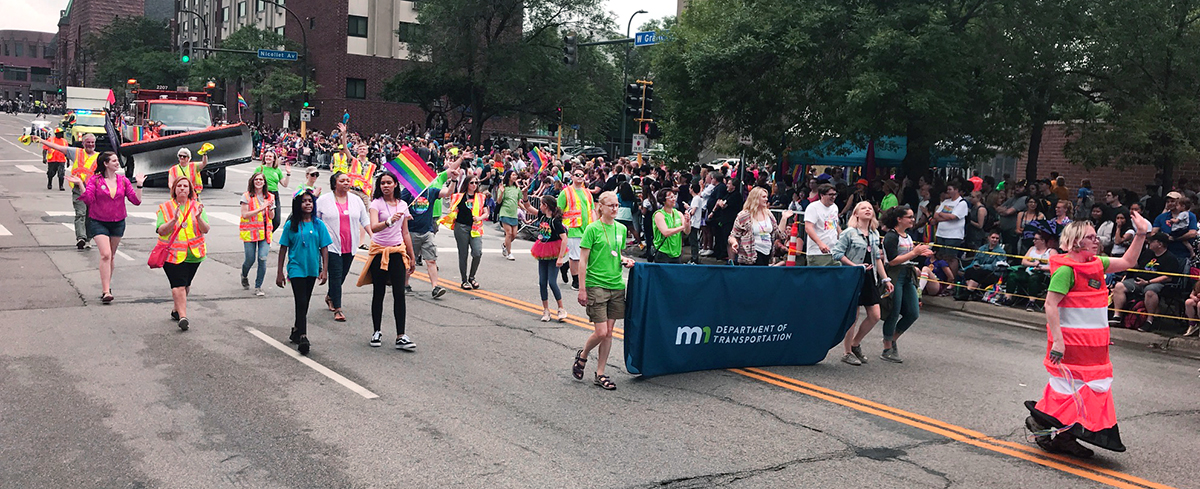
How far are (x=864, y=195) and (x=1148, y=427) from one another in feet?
36.9

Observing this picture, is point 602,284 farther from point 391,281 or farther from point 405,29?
point 405,29

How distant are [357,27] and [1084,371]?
6156cm

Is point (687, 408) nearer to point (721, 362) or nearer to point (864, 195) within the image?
point (721, 362)

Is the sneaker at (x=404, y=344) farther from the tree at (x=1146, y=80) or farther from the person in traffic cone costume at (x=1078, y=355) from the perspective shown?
the tree at (x=1146, y=80)

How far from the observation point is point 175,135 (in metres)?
25.5

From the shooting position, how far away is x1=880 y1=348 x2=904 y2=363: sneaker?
9.80m

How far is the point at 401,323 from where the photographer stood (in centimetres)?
944

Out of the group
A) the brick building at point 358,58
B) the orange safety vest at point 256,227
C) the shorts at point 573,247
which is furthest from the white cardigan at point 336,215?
the brick building at point 358,58

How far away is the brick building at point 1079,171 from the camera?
82.5 ft

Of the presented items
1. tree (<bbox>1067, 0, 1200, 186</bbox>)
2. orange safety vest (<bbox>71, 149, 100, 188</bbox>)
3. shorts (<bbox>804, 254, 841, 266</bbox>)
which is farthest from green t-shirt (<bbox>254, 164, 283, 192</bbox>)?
tree (<bbox>1067, 0, 1200, 186</bbox>)

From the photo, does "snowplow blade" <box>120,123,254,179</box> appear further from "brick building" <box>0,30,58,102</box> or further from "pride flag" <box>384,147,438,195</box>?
"brick building" <box>0,30,58,102</box>

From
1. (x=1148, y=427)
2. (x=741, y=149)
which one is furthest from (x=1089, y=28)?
(x=1148, y=427)

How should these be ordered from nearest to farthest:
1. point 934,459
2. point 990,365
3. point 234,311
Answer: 1. point 934,459
2. point 990,365
3. point 234,311

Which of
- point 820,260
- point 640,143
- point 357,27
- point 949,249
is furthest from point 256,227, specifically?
point 357,27
